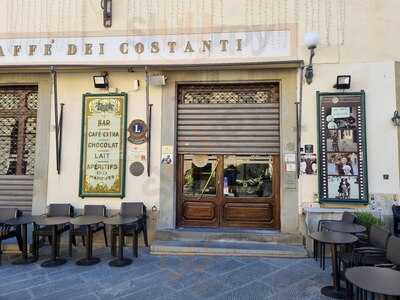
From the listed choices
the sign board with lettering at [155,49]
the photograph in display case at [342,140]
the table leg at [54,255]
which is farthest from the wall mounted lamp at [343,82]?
the table leg at [54,255]

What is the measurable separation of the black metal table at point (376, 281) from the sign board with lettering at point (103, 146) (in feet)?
16.6

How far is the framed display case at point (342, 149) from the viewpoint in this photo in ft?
21.7

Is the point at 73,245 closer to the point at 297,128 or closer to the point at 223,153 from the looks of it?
the point at 223,153

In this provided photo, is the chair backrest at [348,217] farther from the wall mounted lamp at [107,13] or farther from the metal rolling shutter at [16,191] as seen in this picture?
the metal rolling shutter at [16,191]

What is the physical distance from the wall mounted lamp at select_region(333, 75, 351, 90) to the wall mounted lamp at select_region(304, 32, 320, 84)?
19.9 inches

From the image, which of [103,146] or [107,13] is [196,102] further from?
[107,13]

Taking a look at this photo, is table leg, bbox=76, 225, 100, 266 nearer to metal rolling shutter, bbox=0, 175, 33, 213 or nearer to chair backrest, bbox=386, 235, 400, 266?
metal rolling shutter, bbox=0, 175, 33, 213

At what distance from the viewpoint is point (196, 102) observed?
754cm

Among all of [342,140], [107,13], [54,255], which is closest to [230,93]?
[342,140]

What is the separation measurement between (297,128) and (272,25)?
2.19 metres

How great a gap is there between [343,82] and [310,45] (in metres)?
1.09

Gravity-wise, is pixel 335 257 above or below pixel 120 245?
above

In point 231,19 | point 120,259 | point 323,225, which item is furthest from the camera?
point 231,19

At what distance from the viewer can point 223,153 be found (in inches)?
289
